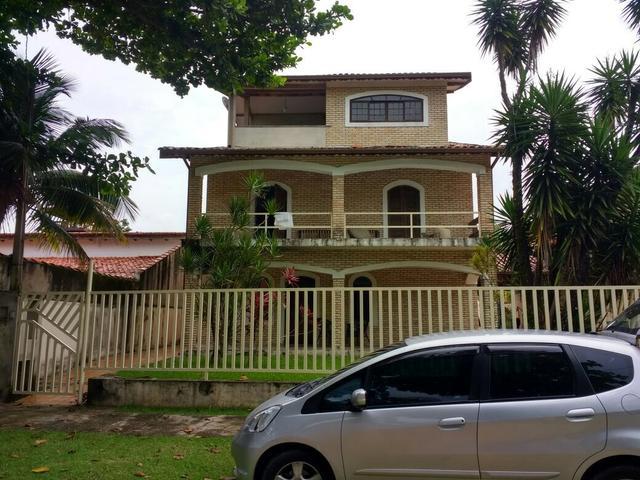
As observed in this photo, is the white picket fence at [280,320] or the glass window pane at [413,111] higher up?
the glass window pane at [413,111]

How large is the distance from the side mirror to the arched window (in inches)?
549

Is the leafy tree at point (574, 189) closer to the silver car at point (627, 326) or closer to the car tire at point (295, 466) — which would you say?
the silver car at point (627, 326)

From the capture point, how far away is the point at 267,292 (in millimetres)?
7613

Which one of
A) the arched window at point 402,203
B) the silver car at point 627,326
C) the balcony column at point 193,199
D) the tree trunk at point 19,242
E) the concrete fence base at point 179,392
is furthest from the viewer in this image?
the arched window at point 402,203

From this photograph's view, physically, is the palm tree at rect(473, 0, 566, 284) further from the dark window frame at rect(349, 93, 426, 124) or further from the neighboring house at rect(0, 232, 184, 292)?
the neighboring house at rect(0, 232, 184, 292)

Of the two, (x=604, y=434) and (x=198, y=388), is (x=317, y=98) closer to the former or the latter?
(x=198, y=388)

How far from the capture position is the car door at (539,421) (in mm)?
3500

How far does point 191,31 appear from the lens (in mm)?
6816

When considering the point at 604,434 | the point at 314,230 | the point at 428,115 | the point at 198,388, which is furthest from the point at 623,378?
the point at 428,115

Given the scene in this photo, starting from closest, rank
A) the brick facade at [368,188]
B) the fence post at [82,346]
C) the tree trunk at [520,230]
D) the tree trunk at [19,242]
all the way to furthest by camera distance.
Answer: the fence post at [82,346] < the tree trunk at [19,242] < the tree trunk at [520,230] < the brick facade at [368,188]

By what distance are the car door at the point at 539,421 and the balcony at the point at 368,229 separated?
11.6 meters

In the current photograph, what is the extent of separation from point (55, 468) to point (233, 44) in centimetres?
564

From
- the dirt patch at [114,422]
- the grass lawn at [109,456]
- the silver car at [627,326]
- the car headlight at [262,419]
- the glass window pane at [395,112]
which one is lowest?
the grass lawn at [109,456]

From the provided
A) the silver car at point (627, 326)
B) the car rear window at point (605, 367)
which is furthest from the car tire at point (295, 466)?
the silver car at point (627, 326)
